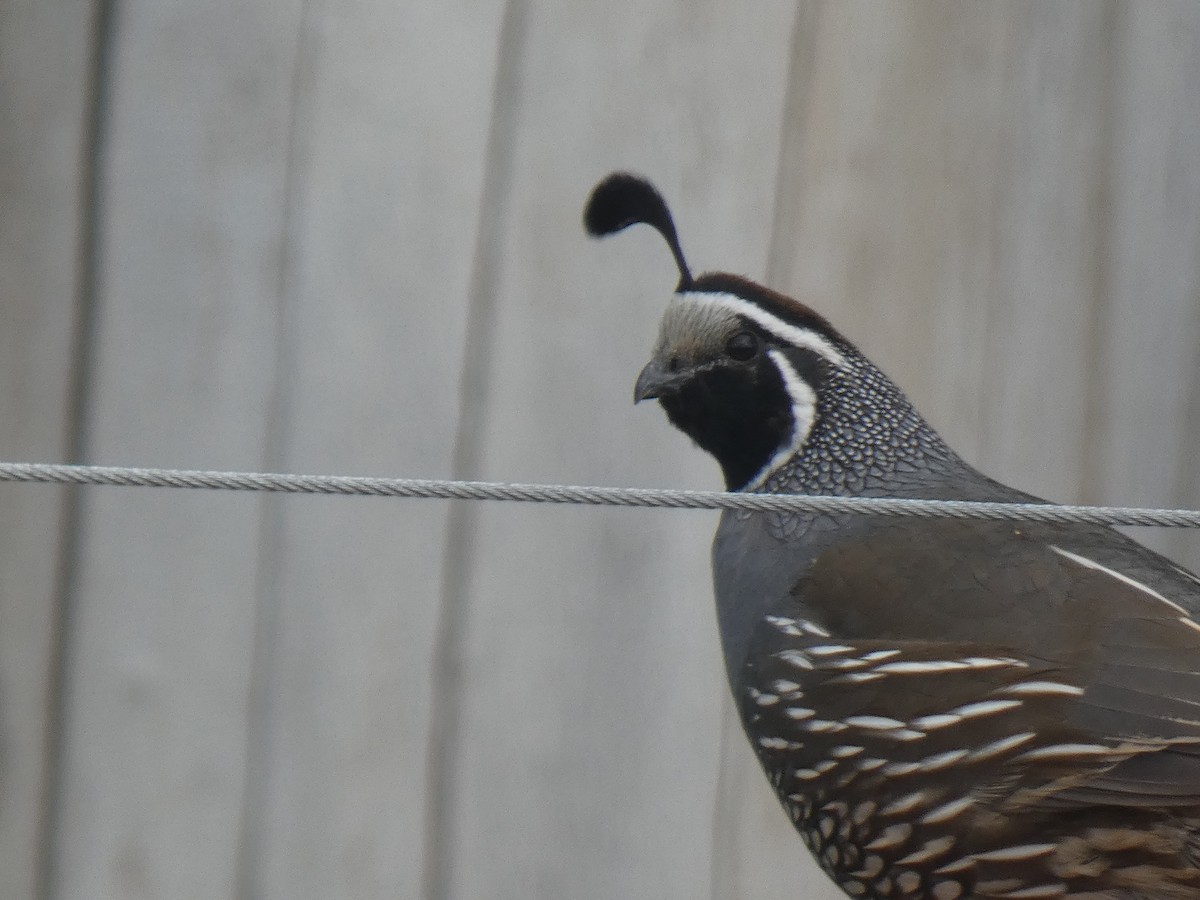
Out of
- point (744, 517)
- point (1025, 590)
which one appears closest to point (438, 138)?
point (744, 517)

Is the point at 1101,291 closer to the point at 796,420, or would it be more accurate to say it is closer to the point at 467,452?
the point at 796,420

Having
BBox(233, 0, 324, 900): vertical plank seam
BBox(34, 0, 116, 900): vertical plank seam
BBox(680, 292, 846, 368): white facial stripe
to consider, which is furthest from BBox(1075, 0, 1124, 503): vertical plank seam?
BBox(34, 0, 116, 900): vertical plank seam

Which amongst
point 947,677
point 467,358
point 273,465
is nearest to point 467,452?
point 467,358

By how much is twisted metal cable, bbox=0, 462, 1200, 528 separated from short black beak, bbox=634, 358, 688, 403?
0.61 m

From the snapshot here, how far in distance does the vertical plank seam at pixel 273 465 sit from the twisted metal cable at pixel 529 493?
23.7 inches

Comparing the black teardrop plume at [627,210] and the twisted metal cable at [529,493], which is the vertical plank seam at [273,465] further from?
the twisted metal cable at [529,493]

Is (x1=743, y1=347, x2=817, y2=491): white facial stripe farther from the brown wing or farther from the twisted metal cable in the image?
the twisted metal cable

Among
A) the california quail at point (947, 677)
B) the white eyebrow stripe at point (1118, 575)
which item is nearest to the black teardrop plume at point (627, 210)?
the california quail at point (947, 677)

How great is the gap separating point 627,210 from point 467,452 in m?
0.33

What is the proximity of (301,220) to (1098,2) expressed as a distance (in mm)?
1065

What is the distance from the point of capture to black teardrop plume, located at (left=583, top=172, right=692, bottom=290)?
159 centimetres

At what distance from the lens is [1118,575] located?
1394mm

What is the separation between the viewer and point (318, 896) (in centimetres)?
160

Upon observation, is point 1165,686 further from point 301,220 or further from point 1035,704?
point 301,220
